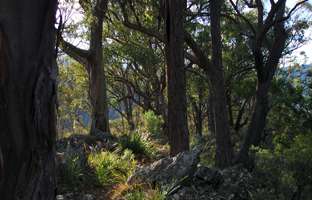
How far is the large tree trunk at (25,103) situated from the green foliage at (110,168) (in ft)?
19.8

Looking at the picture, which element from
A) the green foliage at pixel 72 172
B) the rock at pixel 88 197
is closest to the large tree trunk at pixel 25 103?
the rock at pixel 88 197

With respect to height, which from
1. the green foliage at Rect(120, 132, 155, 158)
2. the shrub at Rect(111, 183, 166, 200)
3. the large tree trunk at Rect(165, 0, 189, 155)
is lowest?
the shrub at Rect(111, 183, 166, 200)

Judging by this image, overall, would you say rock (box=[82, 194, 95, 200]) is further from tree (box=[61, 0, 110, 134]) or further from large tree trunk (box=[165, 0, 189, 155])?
tree (box=[61, 0, 110, 134])

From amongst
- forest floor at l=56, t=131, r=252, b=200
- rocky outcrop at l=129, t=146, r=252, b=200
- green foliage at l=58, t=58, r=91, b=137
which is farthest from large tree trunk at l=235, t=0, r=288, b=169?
green foliage at l=58, t=58, r=91, b=137

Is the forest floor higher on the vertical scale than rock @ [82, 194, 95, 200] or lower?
higher

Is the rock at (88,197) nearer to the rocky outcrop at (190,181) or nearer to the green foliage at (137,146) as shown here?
the rocky outcrop at (190,181)

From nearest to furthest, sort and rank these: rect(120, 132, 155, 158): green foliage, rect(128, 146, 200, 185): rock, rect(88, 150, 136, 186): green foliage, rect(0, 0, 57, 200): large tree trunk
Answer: rect(0, 0, 57, 200): large tree trunk
rect(128, 146, 200, 185): rock
rect(88, 150, 136, 186): green foliage
rect(120, 132, 155, 158): green foliage

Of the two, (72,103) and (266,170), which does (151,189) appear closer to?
(266,170)

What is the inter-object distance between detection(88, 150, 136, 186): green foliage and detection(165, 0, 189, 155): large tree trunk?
3.95ft

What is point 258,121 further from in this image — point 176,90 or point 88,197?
point 88,197

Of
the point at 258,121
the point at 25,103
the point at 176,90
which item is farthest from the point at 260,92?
the point at 25,103

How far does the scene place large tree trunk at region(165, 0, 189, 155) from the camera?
433 inches

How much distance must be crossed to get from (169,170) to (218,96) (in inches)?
226

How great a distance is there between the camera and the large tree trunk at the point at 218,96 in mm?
12992
